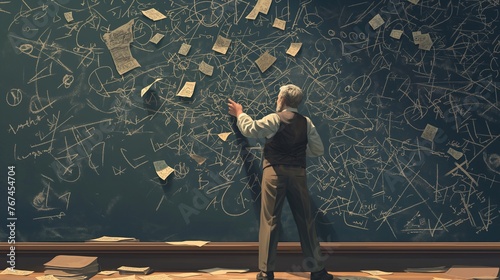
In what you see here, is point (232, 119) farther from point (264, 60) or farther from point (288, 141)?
point (288, 141)

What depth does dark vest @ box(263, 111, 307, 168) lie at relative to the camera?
5.58 metres

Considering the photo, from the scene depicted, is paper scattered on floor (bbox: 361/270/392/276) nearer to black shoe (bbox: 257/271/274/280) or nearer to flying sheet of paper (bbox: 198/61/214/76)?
black shoe (bbox: 257/271/274/280)

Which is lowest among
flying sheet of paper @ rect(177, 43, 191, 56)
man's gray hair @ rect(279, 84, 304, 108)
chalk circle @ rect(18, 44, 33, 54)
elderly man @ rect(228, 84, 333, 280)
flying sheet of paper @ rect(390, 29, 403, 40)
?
elderly man @ rect(228, 84, 333, 280)

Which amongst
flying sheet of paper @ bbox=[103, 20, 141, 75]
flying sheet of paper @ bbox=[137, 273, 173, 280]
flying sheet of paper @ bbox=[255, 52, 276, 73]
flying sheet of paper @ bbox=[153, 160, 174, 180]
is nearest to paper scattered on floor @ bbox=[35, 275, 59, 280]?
flying sheet of paper @ bbox=[137, 273, 173, 280]

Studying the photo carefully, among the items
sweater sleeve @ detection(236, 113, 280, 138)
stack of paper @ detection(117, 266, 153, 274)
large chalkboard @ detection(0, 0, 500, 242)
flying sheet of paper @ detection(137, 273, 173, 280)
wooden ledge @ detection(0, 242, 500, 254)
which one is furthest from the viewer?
large chalkboard @ detection(0, 0, 500, 242)

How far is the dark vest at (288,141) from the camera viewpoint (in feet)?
18.3

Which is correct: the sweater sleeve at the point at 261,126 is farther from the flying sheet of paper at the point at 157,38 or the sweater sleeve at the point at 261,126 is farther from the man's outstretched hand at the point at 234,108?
the flying sheet of paper at the point at 157,38

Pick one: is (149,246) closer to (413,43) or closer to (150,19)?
(150,19)

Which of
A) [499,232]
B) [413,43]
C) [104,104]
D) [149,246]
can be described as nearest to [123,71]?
[104,104]

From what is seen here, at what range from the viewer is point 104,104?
600 centimetres

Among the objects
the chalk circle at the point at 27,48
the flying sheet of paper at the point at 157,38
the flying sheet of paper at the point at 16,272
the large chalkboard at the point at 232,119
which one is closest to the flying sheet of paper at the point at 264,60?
the large chalkboard at the point at 232,119

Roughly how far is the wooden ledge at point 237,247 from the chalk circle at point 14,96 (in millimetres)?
1077

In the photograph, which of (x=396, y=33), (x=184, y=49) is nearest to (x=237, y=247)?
(x=184, y=49)

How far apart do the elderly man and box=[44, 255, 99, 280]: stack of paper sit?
1233 millimetres
